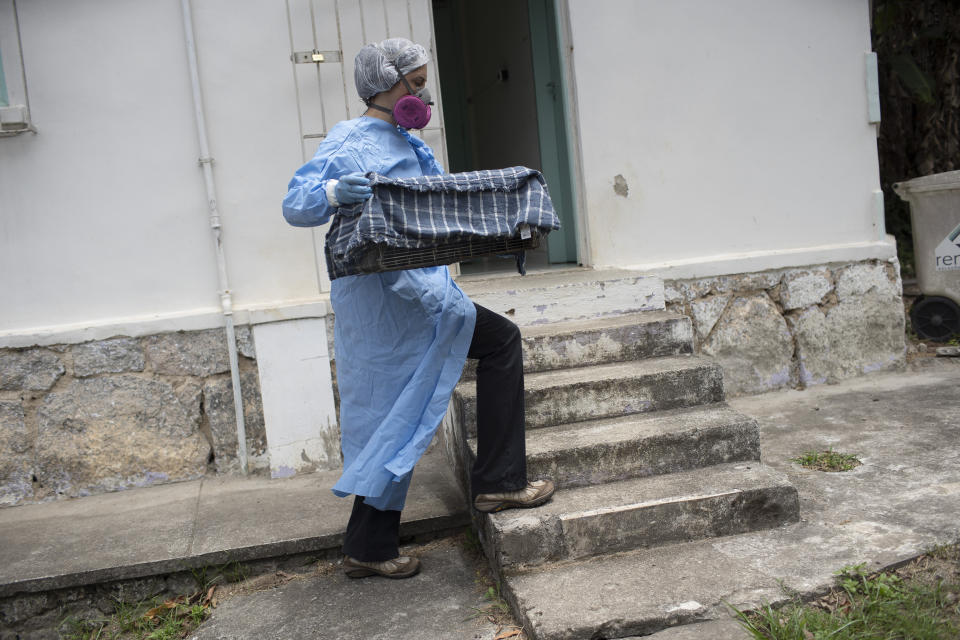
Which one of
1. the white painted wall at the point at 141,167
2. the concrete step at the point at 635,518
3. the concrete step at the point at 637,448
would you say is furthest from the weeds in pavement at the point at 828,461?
the white painted wall at the point at 141,167

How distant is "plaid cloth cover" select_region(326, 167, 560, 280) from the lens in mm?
2414

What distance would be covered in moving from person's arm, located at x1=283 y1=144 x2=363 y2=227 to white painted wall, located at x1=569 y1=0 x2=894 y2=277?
2.12 metres

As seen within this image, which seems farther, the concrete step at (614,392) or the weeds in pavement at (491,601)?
the concrete step at (614,392)

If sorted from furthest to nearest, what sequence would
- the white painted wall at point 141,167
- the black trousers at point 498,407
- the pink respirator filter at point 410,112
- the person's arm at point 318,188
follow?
the white painted wall at point 141,167
the black trousers at point 498,407
the pink respirator filter at point 410,112
the person's arm at point 318,188

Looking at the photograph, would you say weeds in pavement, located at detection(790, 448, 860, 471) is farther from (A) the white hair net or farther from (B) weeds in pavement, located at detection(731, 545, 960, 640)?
(A) the white hair net

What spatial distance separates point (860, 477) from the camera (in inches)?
131

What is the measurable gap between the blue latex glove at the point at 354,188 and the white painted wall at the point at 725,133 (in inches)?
88.6

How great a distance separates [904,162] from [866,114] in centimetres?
346

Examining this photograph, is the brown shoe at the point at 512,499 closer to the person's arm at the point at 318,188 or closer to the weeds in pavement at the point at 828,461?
the person's arm at the point at 318,188

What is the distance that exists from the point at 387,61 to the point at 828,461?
2.54 meters

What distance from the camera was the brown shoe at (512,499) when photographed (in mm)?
2840

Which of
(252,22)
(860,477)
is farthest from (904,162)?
(252,22)

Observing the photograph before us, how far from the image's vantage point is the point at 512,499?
112 inches

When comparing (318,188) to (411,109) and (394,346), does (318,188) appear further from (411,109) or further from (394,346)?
(394,346)
